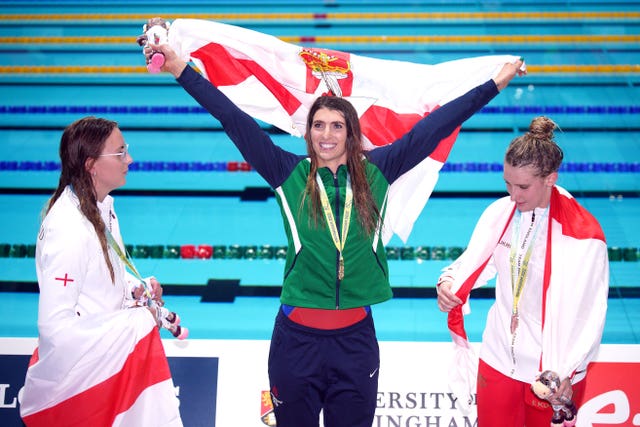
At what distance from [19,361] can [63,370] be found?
102 centimetres

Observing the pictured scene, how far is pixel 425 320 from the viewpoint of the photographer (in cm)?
498

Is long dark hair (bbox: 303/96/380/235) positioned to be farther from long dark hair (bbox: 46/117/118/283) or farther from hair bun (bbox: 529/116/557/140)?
long dark hair (bbox: 46/117/118/283)

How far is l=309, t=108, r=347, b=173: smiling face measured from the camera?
2.46m

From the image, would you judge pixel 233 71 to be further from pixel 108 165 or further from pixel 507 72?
pixel 507 72

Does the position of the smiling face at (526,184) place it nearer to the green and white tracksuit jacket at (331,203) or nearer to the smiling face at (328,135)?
the green and white tracksuit jacket at (331,203)

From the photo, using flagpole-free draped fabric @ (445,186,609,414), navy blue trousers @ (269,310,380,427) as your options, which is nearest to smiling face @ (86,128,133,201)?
navy blue trousers @ (269,310,380,427)

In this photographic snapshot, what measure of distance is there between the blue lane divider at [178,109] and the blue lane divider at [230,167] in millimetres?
1274

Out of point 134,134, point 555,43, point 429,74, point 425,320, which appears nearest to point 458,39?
point 555,43

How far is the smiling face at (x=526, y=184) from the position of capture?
95.5 inches

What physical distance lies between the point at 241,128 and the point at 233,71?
670 mm

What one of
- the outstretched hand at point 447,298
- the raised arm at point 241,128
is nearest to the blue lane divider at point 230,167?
the outstretched hand at point 447,298

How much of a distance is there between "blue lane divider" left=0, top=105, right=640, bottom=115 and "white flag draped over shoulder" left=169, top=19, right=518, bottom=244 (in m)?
5.50

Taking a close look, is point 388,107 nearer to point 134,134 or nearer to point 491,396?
point 491,396

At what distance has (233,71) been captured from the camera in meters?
3.09
